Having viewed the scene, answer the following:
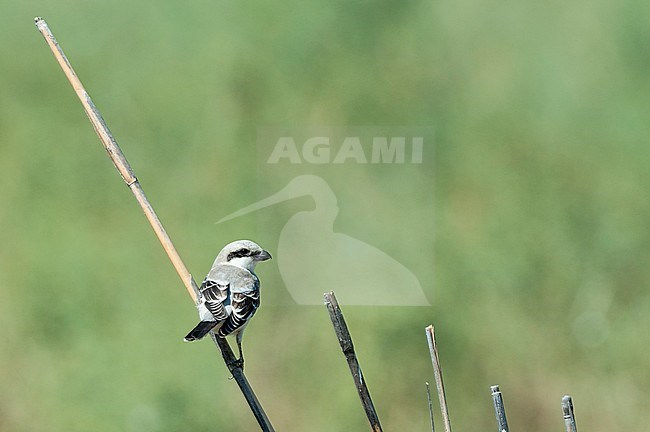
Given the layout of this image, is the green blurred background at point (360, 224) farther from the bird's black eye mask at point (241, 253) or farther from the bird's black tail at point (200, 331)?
the bird's black tail at point (200, 331)

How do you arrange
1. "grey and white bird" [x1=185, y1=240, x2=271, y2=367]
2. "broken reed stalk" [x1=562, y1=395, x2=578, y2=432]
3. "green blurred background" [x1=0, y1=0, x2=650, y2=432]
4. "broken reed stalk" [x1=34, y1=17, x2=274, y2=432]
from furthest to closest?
"green blurred background" [x1=0, y1=0, x2=650, y2=432], "grey and white bird" [x1=185, y1=240, x2=271, y2=367], "broken reed stalk" [x1=34, y1=17, x2=274, y2=432], "broken reed stalk" [x1=562, y1=395, x2=578, y2=432]

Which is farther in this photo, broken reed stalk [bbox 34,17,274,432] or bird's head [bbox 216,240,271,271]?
bird's head [bbox 216,240,271,271]

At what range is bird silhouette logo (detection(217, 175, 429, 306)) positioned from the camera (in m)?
2.69

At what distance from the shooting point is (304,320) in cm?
268

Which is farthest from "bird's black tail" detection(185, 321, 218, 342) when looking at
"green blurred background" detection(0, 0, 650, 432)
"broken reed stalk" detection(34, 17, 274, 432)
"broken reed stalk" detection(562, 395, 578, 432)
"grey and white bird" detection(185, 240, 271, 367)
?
"green blurred background" detection(0, 0, 650, 432)

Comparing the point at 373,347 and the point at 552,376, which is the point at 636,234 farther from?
the point at 373,347

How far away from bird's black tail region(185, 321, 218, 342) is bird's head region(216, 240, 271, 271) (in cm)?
31

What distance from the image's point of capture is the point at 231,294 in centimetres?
177

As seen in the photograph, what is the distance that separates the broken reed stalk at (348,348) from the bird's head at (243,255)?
94 centimetres

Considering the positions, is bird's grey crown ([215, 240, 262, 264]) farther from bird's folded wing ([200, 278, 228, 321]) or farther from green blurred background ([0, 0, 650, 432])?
green blurred background ([0, 0, 650, 432])

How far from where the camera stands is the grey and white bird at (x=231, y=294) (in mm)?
1620

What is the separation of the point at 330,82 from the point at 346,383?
34.9 inches

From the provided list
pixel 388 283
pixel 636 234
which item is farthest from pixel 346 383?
Result: pixel 636 234

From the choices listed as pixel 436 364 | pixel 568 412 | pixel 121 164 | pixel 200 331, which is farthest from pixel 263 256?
pixel 568 412
